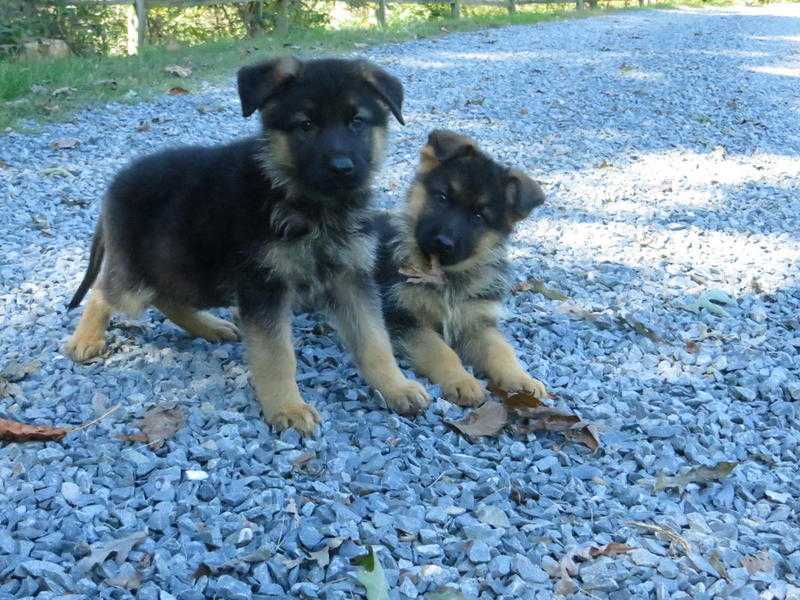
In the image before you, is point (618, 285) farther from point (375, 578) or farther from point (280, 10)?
point (280, 10)

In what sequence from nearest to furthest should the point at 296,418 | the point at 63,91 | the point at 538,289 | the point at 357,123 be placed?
the point at 296,418 < the point at 357,123 < the point at 538,289 < the point at 63,91

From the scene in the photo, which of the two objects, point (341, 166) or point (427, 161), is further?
point (427, 161)

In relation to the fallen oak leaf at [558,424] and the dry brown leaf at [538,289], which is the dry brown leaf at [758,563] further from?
the dry brown leaf at [538,289]

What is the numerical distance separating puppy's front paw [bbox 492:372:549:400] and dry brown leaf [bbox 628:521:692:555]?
1.06 meters

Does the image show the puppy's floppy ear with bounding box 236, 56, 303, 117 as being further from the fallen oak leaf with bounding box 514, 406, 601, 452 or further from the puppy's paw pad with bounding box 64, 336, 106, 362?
the fallen oak leaf with bounding box 514, 406, 601, 452

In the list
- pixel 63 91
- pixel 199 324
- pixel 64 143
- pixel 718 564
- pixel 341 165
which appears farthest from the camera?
pixel 63 91

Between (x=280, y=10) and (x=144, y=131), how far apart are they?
11087 millimetres

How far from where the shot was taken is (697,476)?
3.53 metres

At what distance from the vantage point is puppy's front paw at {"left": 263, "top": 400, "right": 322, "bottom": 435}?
3.61 metres

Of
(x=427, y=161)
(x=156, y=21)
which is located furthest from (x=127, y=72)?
(x=427, y=161)

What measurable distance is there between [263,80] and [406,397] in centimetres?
160

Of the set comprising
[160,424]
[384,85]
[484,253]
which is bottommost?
[160,424]

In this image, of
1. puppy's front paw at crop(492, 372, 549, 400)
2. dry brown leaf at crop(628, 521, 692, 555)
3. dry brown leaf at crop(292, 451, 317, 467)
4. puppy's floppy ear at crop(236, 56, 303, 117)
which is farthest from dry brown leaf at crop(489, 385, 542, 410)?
puppy's floppy ear at crop(236, 56, 303, 117)

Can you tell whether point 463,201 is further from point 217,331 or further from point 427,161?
point 217,331
